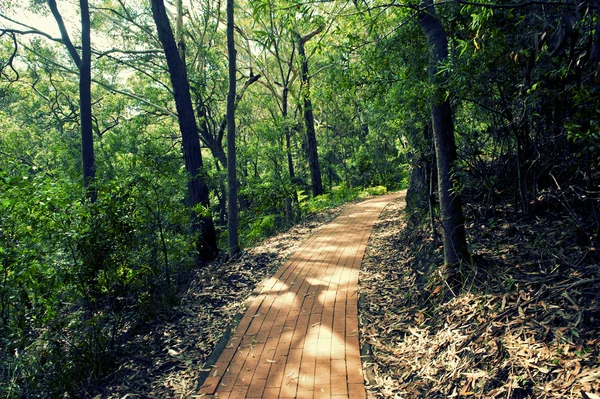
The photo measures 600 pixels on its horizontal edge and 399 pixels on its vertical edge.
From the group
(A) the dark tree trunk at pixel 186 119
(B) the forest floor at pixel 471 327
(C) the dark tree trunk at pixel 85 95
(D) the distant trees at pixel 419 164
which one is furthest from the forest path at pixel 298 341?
(C) the dark tree trunk at pixel 85 95

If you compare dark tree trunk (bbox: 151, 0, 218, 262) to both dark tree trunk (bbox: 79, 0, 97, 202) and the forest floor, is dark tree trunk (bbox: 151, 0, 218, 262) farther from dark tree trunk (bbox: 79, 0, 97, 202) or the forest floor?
dark tree trunk (bbox: 79, 0, 97, 202)

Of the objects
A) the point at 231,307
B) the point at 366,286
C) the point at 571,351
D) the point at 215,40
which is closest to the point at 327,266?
the point at 366,286

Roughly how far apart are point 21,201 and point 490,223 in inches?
216

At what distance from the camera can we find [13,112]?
21.3 m

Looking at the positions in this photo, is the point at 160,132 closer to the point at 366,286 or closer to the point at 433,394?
the point at 366,286

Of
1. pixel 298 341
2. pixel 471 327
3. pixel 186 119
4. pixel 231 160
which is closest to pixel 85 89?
pixel 186 119

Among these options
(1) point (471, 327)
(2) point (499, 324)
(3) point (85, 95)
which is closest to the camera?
(2) point (499, 324)

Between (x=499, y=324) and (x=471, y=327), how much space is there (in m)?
0.29

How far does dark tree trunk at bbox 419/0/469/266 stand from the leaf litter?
25cm

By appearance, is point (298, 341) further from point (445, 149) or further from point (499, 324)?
point (445, 149)

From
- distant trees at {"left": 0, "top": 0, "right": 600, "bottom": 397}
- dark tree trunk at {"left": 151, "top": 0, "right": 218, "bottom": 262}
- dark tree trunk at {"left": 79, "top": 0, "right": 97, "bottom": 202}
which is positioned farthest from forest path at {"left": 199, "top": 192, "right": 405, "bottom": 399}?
dark tree trunk at {"left": 79, "top": 0, "right": 97, "bottom": 202}

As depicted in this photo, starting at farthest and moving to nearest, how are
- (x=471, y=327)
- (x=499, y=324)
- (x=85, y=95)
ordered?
(x=85, y=95), (x=471, y=327), (x=499, y=324)

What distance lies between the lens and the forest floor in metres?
2.28

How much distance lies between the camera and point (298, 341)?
3693 mm
